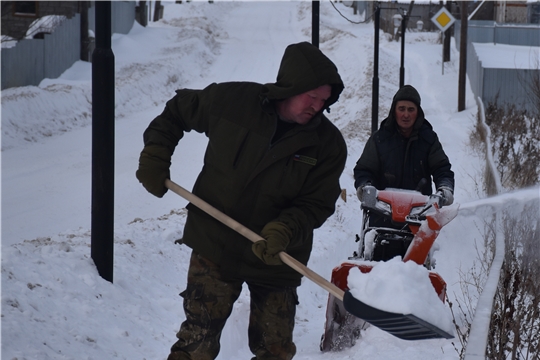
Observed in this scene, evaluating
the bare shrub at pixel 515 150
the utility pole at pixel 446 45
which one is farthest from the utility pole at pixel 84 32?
the utility pole at pixel 446 45

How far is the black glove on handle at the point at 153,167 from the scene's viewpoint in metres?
3.61

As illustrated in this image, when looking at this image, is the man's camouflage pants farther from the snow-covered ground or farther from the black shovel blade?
the snow-covered ground

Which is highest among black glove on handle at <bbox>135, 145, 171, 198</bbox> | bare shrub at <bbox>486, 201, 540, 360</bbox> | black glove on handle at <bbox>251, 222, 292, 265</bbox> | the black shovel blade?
black glove on handle at <bbox>135, 145, 171, 198</bbox>

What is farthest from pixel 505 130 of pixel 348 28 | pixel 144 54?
pixel 348 28

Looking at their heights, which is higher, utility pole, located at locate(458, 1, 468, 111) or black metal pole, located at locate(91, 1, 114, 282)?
black metal pole, located at locate(91, 1, 114, 282)

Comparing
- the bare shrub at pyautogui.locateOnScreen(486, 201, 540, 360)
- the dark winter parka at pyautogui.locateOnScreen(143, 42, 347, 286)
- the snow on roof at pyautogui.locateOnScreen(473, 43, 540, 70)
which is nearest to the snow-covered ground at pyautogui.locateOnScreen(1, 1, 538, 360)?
the bare shrub at pyautogui.locateOnScreen(486, 201, 540, 360)

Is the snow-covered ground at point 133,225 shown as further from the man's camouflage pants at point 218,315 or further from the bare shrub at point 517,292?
the man's camouflage pants at point 218,315

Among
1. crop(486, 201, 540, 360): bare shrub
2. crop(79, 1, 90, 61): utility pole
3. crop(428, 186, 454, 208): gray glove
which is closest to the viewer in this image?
crop(486, 201, 540, 360): bare shrub

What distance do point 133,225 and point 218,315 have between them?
12.9ft

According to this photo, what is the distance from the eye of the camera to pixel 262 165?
11.2ft

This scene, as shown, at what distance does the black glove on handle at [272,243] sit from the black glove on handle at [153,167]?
650 millimetres

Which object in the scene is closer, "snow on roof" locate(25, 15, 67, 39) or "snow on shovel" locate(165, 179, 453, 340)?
"snow on shovel" locate(165, 179, 453, 340)

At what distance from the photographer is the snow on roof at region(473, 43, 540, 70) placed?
29.2 meters

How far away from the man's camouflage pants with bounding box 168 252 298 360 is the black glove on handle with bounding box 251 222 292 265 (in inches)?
12.1
